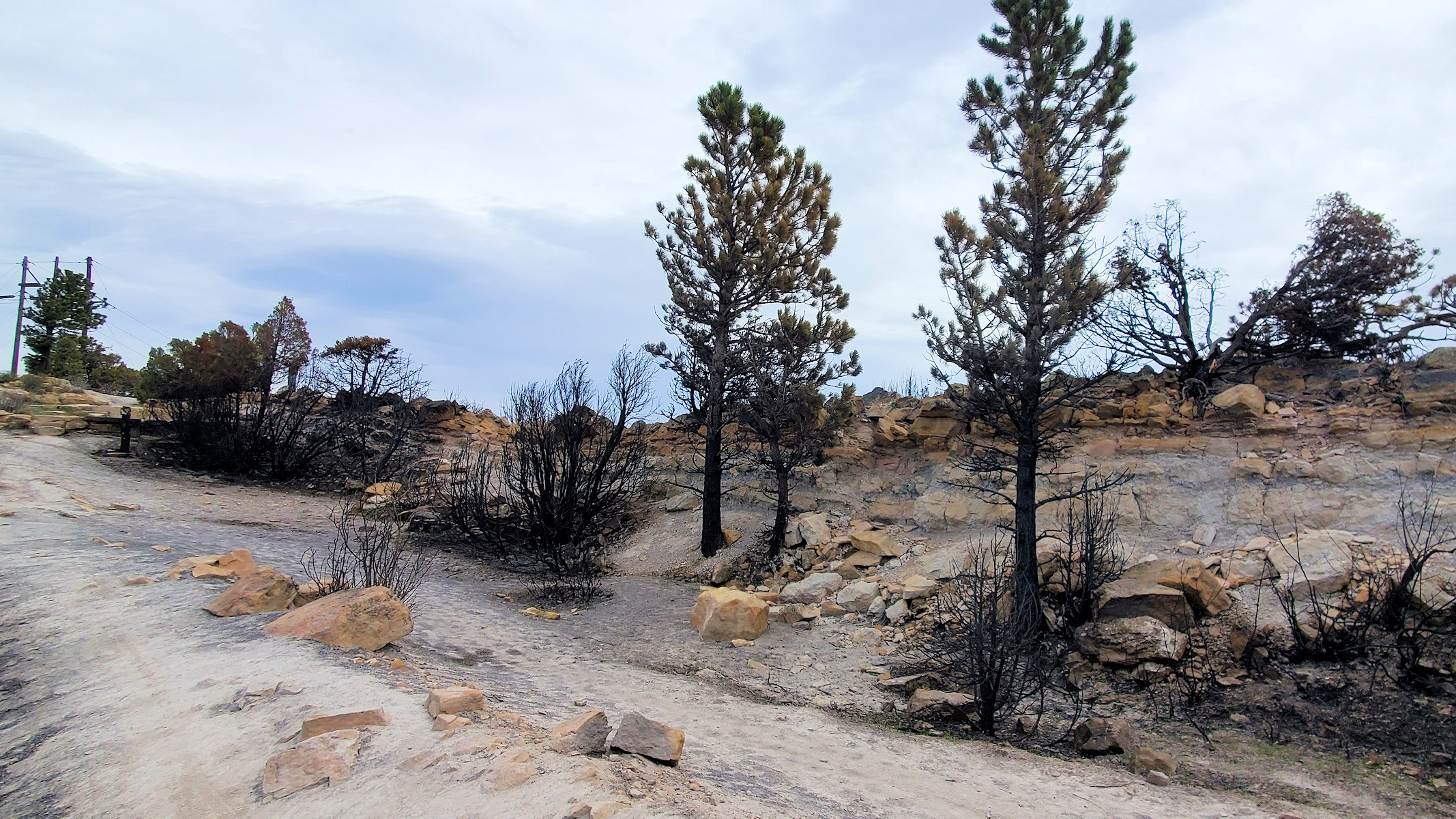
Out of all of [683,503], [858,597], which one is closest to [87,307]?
[683,503]

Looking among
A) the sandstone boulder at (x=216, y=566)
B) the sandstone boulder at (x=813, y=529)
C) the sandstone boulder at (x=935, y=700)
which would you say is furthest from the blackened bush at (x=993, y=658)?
the sandstone boulder at (x=216, y=566)

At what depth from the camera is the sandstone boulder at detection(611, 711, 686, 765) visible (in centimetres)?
384

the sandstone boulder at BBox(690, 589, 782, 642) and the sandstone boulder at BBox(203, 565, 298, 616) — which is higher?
the sandstone boulder at BBox(203, 565, 298, 616)

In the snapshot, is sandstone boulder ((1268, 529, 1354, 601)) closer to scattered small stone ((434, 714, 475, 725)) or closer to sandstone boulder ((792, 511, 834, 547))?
sandstone boulder ((792, 511, 834, 547))

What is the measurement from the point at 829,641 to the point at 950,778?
4617 millimetres

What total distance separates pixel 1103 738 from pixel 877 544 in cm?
661

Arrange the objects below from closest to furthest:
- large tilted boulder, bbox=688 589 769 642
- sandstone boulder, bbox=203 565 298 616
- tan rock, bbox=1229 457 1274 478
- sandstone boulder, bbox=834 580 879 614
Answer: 1. sandstone boulder, bbox=203 565 298 616
2. large tilted boulder, bbox=688 589 769 642
3. tan rock, bbox=1229 457 1274 478
4. sandstone boulder, bbox=834 580 879 614

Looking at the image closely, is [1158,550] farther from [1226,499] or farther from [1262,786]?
[1262,786]

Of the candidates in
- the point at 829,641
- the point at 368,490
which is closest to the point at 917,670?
the point at 829,641

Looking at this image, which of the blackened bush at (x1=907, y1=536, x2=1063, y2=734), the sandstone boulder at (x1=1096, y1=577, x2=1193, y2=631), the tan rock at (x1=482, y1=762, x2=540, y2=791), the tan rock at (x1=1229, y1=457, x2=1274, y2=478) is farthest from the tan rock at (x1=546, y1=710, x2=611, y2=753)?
the tan rock at (x1=1229, y1=457, x2=1274, y2=478)

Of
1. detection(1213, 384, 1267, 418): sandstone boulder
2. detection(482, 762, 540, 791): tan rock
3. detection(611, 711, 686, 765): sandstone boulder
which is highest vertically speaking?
detection(1213, 384, 1267, 418): sandstone boulder

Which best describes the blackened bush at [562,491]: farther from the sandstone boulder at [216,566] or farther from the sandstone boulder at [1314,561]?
the sandstone boulder at [1314,561]

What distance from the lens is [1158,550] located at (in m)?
10.0

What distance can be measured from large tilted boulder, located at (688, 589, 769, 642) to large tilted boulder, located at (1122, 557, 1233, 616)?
4.73m
